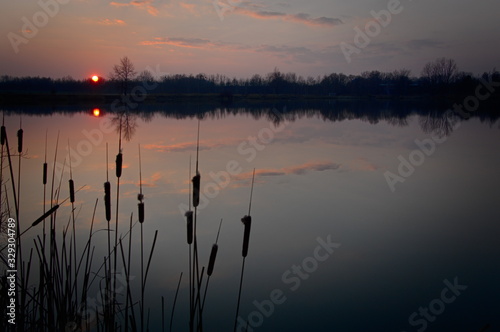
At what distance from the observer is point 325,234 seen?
6.32 metres

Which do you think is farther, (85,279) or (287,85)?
(287,85)

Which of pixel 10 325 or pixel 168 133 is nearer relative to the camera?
pixel 10 325

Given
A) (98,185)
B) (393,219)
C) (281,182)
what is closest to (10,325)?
(393,219)

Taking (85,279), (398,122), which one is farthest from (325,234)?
(398,122)

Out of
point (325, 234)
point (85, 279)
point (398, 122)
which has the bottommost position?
point (325, 234)

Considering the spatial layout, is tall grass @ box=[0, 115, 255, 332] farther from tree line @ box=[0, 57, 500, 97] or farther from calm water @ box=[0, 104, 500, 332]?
tree line @ box=[0, 57, 500, 97]

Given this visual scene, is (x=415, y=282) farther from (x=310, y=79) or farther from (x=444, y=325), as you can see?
(x=310, y=79)

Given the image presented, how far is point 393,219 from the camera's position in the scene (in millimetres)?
7090

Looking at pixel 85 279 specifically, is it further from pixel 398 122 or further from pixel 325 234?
pixel 398 122

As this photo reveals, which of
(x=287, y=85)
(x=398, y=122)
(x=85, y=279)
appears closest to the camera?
(x=85, y=279)

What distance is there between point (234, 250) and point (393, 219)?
3.32 m

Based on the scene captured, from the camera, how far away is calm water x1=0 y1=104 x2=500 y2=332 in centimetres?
425

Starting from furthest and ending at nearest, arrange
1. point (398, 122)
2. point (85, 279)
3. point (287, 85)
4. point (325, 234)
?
point (287, 85) → point (398, 122) → point (325, 234) → point (85, 279)

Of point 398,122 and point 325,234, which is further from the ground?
point 398,122
